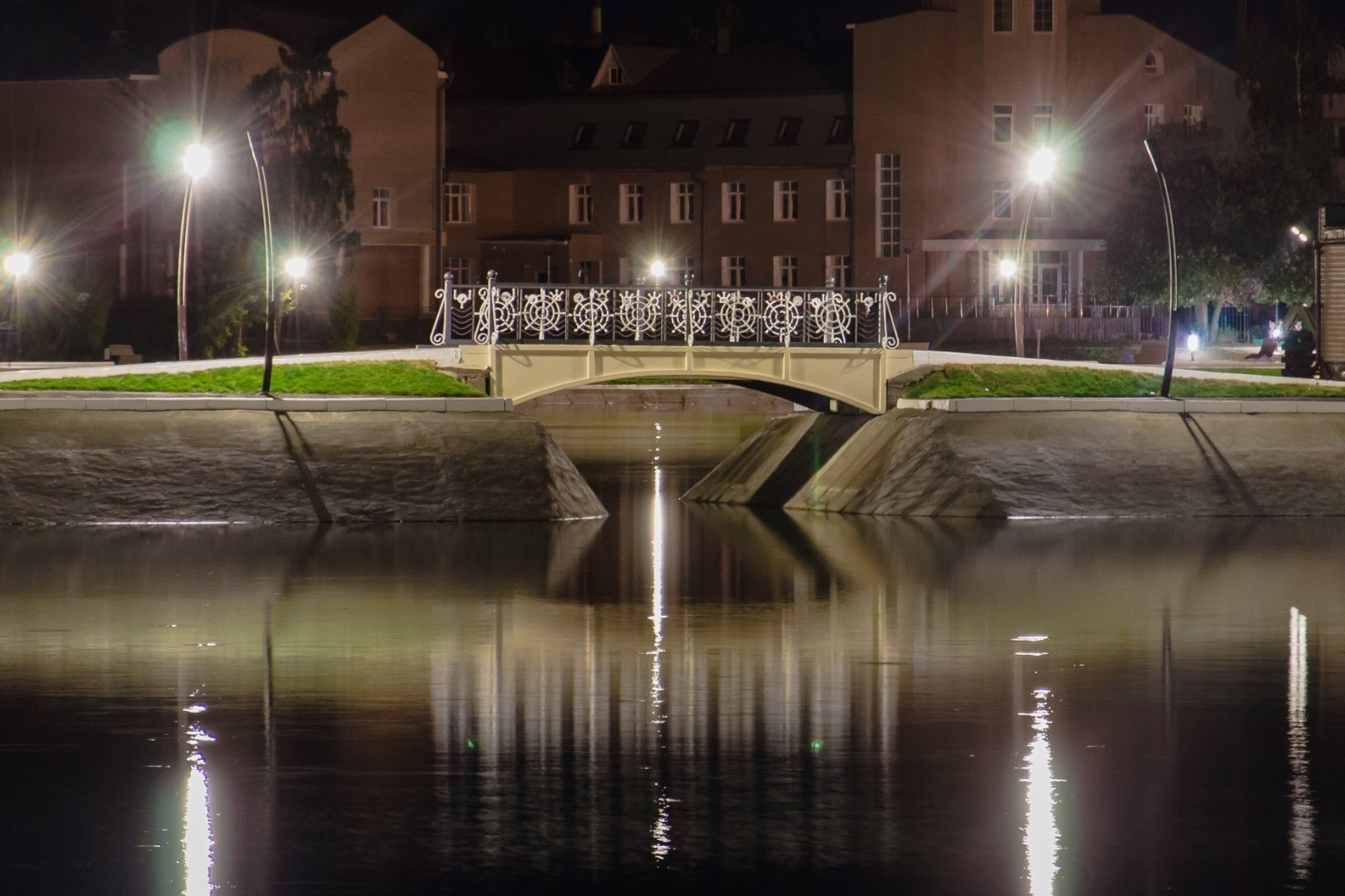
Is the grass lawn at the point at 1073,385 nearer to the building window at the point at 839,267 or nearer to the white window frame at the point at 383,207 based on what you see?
the building window at the point at 839,267

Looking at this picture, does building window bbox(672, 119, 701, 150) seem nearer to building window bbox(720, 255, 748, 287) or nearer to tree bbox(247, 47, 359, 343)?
building window bbox(720, 255, 748, 287)

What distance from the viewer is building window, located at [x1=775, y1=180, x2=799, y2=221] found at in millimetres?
93750

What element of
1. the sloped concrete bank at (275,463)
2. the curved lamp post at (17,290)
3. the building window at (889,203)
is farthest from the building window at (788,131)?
the sloped concrete bank at (275,463)

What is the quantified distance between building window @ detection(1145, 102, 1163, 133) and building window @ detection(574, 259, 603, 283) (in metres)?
23.6

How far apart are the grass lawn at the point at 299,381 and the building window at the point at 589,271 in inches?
2156

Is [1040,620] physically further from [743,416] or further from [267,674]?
[743,416]

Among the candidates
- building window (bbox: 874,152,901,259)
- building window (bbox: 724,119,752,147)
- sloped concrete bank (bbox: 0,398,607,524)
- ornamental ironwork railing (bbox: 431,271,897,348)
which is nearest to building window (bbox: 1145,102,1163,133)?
building window (bbox: 874,152,901,259)

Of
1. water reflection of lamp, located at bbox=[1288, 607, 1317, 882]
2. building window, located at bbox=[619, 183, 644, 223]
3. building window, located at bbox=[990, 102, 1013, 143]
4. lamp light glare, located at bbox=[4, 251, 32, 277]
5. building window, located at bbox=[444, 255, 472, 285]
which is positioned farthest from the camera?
building window, located at bbox=[444, 255, 472, 285]

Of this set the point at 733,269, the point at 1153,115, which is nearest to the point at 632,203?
the point at 733,269

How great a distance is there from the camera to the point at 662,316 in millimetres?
43750

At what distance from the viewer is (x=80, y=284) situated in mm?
73750

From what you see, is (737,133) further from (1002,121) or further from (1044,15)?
(1044,15)

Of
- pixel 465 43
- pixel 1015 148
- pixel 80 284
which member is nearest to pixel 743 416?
pixel 1015 148

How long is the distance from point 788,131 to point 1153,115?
14.6 metres
